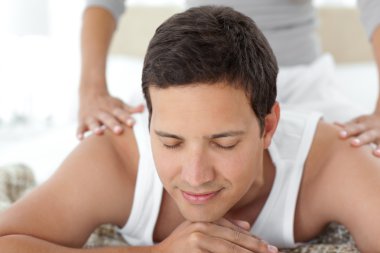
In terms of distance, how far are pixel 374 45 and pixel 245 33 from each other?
858 millimetres

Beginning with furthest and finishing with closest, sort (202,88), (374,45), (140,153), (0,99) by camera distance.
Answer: (0,99) < (374,45) < (140,153) < (202,88)

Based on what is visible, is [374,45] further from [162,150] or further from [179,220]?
[162,150]

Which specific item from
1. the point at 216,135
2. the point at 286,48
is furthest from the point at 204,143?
the point at 286,48

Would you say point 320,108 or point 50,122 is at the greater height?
point 320,108

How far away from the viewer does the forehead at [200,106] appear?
117 centimetres

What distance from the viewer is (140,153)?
153cm

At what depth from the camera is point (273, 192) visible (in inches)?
60.1

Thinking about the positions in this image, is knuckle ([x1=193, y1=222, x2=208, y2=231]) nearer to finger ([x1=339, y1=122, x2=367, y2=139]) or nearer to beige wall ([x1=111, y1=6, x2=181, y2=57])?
finger ([x1=339, y1=122, x2=367, y2=139])


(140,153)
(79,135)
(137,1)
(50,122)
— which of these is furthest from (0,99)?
(140,153)

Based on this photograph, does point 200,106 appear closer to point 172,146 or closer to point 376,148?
point 172,146

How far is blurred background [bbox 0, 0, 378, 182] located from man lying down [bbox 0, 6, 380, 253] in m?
1.94

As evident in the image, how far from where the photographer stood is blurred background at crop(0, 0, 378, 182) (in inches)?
136

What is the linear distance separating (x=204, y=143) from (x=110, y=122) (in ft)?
1.66

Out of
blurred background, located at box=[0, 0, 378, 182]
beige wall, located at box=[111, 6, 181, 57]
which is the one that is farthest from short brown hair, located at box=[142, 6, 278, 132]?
beige wall, located at box=[111, 6, 181, 57]
